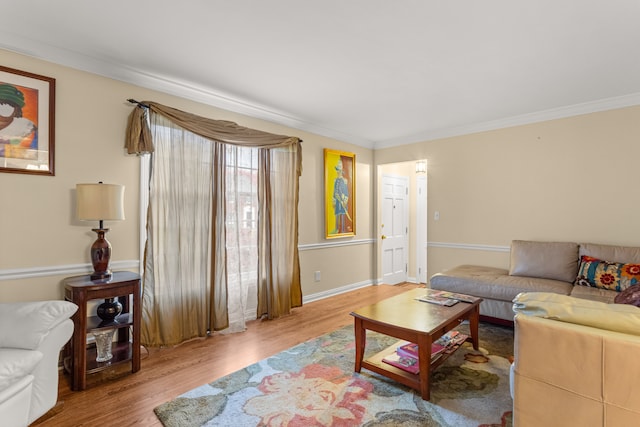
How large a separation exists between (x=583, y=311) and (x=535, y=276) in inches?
98.5

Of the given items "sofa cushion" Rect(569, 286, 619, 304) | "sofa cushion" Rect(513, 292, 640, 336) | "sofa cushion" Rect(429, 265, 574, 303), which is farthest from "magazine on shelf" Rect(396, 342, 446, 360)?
"sofa cushion" Rect(569, 286, 619, 304)

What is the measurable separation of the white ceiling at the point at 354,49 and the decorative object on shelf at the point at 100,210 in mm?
1041

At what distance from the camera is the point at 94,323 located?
2289mm

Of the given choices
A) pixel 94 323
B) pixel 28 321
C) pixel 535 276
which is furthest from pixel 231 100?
pixel 535 276

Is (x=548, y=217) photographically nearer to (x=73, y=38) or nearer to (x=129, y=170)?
(x=129, y=170)

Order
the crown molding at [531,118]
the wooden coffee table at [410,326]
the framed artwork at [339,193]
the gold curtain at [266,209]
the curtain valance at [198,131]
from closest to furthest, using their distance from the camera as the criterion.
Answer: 1. the wooden coffee table at [410,326]
2. the curtain valance at [198,131]
3. the gold curtain at [266,209]
4. the crown molding at [531,118]
5. the framed artwork at [339,193]

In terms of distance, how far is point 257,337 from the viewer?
3098mm

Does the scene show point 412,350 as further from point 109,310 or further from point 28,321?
point 28,321

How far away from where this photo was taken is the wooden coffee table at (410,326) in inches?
78.5

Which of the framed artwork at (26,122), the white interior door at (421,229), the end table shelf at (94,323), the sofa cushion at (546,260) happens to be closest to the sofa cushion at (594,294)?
the sofa cushion at (546,260)

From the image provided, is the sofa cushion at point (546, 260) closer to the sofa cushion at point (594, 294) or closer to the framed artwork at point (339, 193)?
the sofa cushion at point (594, 294)

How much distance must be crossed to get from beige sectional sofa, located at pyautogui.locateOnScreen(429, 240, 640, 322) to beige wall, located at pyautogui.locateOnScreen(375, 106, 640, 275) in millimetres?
281

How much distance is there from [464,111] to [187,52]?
308 cm

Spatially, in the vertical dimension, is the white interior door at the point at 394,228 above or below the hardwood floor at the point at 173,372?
above
